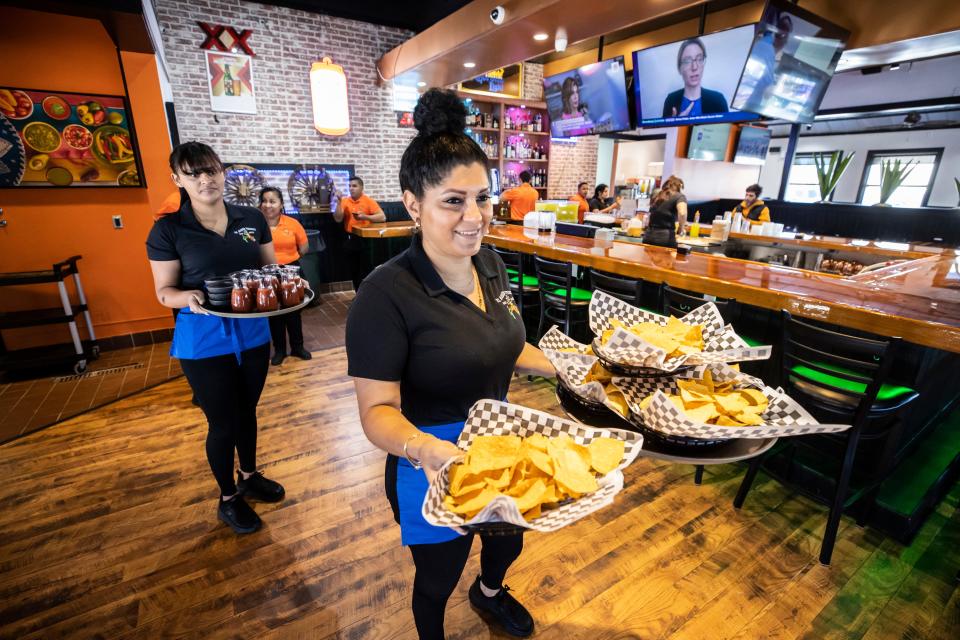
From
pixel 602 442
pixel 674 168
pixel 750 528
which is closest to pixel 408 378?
pixel 602 442

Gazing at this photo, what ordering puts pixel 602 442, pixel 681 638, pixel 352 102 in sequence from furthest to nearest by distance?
pixel 352 102
pixel 681 638
pixel 602 442

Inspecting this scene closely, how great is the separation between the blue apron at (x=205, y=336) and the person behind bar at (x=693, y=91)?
17.1ft

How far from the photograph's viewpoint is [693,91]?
5004mm

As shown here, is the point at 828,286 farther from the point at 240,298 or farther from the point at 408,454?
the point at 240,298

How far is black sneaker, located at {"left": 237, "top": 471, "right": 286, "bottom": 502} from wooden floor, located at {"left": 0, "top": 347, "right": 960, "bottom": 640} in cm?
7

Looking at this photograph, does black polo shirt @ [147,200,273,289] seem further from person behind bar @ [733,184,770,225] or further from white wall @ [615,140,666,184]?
white wall @ [615,140,666,184]

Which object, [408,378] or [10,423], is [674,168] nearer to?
[408,378]

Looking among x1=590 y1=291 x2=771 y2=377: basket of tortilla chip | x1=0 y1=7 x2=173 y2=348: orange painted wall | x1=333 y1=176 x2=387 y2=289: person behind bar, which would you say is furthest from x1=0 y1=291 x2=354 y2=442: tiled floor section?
x1=590 y1=291 x2=771 y2=377: basket of tortilla chip

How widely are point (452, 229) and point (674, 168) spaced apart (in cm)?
799

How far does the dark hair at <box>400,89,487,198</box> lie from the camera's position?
1132mm

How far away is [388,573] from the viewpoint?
204 centimetres

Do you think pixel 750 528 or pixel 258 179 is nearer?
pixel 750 528

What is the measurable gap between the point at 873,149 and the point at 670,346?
14535 mm

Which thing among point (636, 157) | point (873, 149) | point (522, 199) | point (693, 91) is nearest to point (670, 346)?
point (693, 91)
